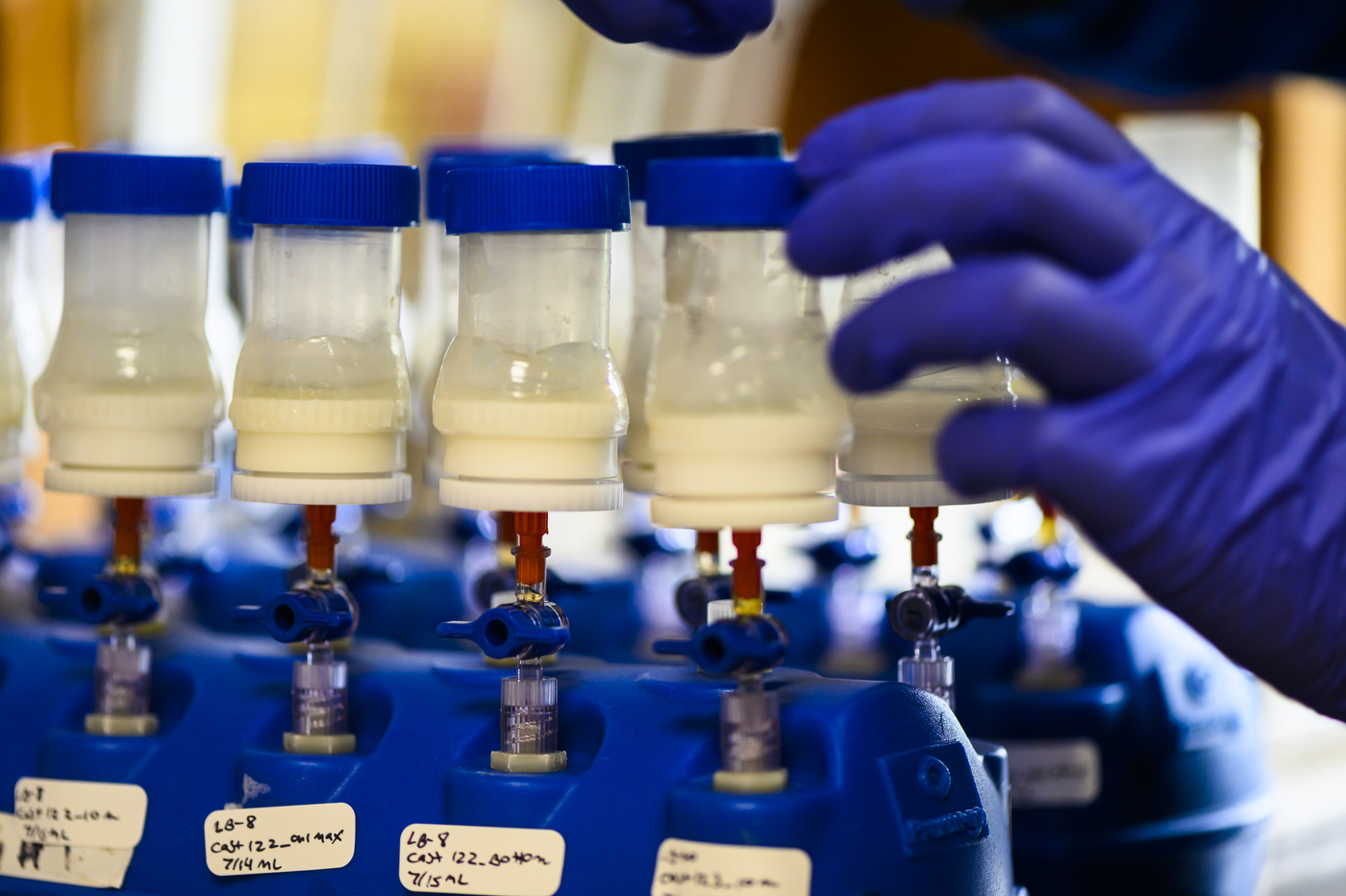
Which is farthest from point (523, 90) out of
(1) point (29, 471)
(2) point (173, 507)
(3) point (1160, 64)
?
(3) point (1160, 64)

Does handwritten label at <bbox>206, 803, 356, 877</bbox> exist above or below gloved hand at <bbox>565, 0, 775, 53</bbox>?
below

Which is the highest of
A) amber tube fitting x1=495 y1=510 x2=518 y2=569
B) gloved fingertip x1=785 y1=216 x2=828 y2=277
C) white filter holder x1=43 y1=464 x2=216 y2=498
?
gloved fingertip x1=785 y1=216 x2=828 y2=277

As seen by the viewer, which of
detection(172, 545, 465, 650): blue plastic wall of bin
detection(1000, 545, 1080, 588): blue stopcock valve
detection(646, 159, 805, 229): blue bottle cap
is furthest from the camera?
detection(172, 545, 465, 650): blue plastic wall of bin

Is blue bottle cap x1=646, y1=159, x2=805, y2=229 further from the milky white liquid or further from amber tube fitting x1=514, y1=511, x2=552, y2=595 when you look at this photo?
amber tube fitting x1=514, y1=511, x2=552, y2=595

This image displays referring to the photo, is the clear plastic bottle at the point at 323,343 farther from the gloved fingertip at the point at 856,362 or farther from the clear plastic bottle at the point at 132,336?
the gloved fingertip at the point at 856,362

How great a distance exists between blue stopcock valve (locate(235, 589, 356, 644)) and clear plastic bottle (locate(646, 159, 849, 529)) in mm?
289

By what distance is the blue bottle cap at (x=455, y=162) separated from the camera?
129 centimetres

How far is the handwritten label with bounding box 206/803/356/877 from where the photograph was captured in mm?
1020

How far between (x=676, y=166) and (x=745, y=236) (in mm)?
90

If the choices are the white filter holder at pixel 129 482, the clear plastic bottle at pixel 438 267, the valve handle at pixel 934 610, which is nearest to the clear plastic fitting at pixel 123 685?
the white filter holder at pixel 129 482

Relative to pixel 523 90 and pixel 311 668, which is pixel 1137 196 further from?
pixel 523 90

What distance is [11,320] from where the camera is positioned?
4.31 feet

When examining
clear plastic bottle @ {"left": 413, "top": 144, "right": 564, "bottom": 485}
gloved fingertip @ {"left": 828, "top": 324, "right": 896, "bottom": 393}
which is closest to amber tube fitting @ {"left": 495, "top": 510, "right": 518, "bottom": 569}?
clear plastic bottle @ {"left": 413, "top": 144, "right": 564, "bottom": 485}

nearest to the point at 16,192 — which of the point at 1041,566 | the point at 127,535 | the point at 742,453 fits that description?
the point at 127,535
